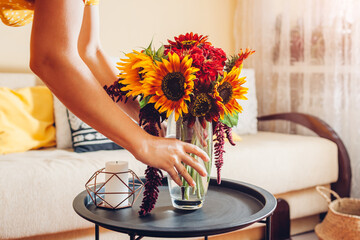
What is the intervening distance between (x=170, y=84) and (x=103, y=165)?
963 mm

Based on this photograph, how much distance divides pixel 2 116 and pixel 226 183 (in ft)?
4.08

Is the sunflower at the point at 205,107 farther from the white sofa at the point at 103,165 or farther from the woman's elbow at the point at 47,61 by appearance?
the white sofa at the point at 103,165

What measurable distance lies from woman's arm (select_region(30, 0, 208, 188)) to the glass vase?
144mm

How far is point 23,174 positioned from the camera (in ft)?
5.15

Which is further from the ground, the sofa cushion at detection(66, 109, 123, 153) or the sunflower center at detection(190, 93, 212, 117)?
the sunflower center at detection(190, 93, 212, 117)

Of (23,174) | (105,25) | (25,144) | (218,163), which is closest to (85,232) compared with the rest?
(23,174)

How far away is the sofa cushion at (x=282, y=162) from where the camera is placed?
206cm

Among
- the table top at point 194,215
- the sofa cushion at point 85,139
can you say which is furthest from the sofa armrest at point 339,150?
the table top at point 194,215

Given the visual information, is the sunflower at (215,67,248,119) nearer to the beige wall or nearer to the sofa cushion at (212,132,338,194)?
the sofa cushion at (212,132,338,194)

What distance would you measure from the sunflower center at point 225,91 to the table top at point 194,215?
0.28 meters

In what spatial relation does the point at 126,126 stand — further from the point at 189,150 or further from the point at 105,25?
the point at 105,25

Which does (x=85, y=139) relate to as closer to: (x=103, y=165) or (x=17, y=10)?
(x=103, y=165)

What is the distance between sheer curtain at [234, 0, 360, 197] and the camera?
2.40 meters

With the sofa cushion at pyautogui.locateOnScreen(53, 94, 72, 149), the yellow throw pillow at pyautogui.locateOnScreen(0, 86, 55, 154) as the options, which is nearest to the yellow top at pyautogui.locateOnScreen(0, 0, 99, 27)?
the yellow throw pillow at pyautogui.locateOnScreen(0, 86, 55, 154)
